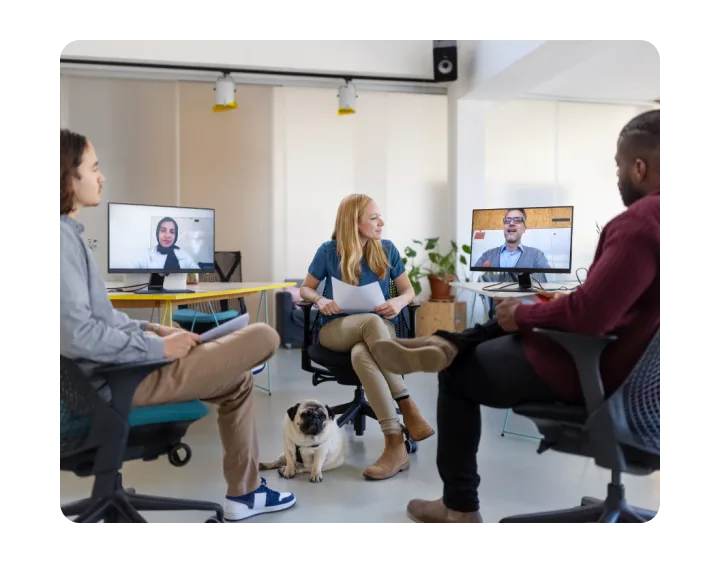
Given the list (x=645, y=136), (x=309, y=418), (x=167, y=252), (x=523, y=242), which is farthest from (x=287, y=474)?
(x=523, y=242)

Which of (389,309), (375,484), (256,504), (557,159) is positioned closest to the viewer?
(256,504)

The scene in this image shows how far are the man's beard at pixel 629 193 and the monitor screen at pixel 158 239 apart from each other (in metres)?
2.28

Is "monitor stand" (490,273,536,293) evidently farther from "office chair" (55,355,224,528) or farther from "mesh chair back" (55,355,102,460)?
"mesh chair back" (55,355,102,460)

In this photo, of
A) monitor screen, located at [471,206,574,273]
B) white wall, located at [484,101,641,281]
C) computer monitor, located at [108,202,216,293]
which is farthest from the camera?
white wall, located at [484,101,641,281]

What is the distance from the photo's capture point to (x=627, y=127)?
1499mm

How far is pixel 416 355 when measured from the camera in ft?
5.46

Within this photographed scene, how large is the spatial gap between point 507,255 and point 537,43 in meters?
1.93

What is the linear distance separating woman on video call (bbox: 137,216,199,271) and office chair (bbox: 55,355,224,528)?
159 centimetres

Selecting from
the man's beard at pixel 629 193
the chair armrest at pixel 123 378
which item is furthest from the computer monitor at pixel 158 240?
the man's beard at pixel 629 193

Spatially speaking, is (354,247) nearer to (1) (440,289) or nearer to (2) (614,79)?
(1) (440,289)

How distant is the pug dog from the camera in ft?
7.78

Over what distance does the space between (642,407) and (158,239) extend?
2.43 metres

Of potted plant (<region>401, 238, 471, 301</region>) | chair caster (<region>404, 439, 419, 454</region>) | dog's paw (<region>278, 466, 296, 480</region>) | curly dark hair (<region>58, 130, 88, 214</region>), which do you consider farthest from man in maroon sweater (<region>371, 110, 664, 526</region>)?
potted plant (<region>401, 238, 471, 301</region>)

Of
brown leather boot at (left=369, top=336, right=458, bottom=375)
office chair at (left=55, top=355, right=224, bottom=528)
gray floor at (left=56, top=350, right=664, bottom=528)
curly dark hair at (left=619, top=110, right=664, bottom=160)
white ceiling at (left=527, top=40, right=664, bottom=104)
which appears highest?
white ceiling at (left=527, top=40, right=664, bottom=104)
